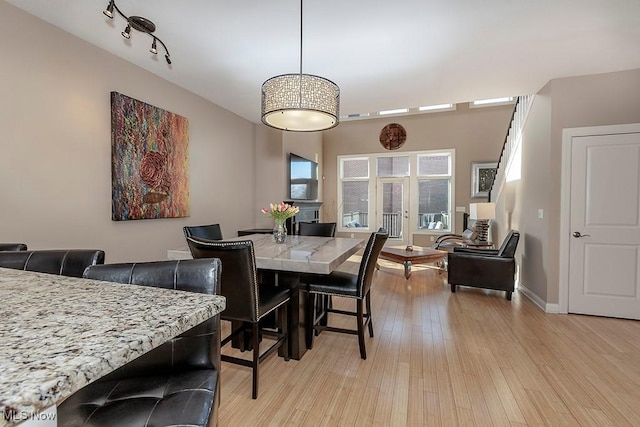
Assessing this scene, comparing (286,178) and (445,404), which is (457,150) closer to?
(286,178)

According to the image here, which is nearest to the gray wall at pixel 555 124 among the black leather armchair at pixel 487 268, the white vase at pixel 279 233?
the black leather armchair at pixel 487 268

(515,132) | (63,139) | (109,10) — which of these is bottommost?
(63,139)

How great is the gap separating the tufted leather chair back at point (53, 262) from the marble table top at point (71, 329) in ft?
1.50

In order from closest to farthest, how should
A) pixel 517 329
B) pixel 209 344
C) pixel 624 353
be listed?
pixel 209 344
pixel 624 353
pixel 517 329

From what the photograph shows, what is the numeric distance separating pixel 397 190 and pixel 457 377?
6.20 meters

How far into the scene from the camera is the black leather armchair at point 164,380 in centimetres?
85

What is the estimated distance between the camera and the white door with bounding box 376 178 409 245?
25.8 ft

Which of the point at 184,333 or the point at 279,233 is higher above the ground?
the point at 279,233

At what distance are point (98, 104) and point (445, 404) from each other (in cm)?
372

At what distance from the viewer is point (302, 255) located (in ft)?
7.29

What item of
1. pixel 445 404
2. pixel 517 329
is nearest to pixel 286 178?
pixel 517 329

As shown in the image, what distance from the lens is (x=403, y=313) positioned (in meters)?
3.30

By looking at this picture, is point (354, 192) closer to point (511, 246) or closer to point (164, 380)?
point (511, 246)

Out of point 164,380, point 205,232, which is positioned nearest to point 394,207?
point 205,232
